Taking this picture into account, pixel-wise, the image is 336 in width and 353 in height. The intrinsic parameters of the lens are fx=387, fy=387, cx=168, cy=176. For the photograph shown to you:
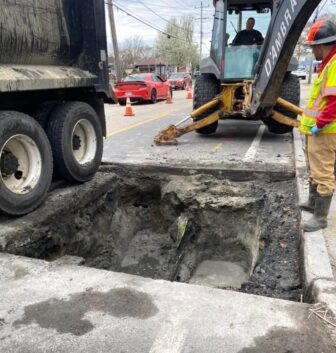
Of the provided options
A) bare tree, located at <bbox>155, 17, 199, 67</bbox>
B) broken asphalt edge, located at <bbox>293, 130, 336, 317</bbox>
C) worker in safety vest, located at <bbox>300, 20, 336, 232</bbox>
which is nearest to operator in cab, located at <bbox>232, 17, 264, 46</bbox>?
worker in safety vest, located at <bbox>300, 20, 336, 232</bbox>

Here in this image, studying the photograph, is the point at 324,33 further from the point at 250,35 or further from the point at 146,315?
the point at 250,35

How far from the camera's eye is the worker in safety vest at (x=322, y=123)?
3.53 m

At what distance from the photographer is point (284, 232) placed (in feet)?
14.6

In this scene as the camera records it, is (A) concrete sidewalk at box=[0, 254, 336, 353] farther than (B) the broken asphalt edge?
No

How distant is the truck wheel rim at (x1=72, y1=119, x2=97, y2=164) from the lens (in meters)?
5.46

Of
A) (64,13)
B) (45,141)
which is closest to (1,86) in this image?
(45,141)

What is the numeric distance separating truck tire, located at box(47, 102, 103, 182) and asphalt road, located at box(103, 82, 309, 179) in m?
1.03

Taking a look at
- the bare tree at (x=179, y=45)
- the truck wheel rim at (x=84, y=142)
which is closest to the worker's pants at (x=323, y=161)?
the truck wheel rim at (x=84, y=142)

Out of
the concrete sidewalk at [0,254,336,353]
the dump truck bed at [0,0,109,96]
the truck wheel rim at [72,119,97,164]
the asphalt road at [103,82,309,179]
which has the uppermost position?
the dump truck bed at [0,0,109,96]

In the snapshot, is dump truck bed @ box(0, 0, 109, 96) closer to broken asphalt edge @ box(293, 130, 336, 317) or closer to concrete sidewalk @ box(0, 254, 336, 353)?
concrete sidewalk @ box(0, 254, 336, 353)

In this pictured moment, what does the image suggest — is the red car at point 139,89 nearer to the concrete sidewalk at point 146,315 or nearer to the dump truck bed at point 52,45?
the dump truck bed at point 52,45

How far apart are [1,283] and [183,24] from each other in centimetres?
7588

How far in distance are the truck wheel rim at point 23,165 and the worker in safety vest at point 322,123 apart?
2.93 m

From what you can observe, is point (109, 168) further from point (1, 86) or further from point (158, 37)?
point (158, 37)
